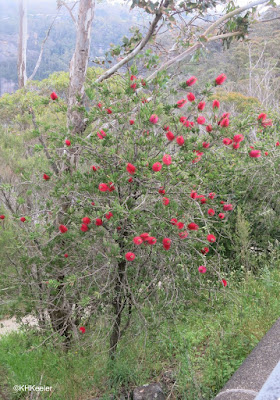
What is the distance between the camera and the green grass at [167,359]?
2.33 m

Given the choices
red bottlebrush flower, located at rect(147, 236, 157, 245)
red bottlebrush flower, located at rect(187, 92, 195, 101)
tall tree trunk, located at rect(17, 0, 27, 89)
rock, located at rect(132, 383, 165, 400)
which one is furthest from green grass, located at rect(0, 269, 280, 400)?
tall tree trunk, located at rect(17, 0, 27, 89)

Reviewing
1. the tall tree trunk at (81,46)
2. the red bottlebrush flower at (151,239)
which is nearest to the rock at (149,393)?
the red bottlebrush flower at (151,239)

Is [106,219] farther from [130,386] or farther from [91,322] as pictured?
[130,386]

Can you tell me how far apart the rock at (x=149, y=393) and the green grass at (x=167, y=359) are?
88 mm

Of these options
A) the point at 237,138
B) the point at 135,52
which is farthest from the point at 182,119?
the point at 135,52

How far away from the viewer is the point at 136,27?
3.41 meters

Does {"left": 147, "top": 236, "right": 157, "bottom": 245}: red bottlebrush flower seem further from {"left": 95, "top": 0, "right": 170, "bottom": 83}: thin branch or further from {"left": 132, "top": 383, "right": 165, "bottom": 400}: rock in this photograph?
{"left": 95, "top": 0, "right": 170, "bottom": 83}: thin branch

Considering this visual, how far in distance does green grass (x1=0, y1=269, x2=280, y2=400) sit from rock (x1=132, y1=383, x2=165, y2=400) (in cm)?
9

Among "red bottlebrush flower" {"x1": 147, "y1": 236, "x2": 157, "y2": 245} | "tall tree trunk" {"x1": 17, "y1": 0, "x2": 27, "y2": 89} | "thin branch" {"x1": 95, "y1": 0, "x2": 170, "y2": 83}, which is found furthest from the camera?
"tall tree trunk" {"x1": 17, "y1": 0, "x2": 27, "y2": 89}

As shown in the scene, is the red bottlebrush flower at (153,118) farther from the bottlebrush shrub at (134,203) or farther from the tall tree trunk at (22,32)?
the tall tree trunk at (22,32)

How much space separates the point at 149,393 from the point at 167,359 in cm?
41

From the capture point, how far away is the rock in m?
2.30

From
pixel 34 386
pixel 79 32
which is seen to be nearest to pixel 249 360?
pixel 34 386

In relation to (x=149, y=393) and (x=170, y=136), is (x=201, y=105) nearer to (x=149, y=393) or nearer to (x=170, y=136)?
(x=170, y=136)
